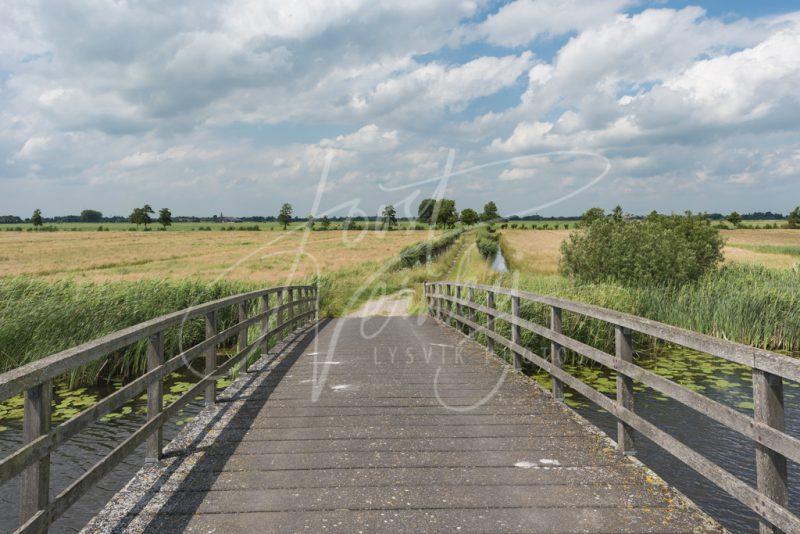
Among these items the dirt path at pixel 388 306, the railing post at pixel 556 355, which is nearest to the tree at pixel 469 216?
the dirt path at pixel 388 306

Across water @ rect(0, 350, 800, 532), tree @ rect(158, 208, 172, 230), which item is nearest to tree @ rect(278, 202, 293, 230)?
tree @ rect(158, 208, 172, 230)

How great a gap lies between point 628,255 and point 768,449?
1934 centimetres

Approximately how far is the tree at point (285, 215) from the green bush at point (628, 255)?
5555 inches

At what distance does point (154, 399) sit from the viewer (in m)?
4.54

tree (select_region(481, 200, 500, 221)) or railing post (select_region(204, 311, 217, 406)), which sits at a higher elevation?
tree (select_region(481, 200, 500, 221))

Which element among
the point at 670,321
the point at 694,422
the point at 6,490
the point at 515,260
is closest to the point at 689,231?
the point at 670,321

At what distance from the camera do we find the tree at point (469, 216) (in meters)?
146

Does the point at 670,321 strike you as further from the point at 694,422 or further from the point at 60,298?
the point at 60,298

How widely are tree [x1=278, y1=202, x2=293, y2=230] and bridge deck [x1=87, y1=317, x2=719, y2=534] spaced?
15586 cm

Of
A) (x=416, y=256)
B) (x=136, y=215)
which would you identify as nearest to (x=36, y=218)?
(x=136, y=215)

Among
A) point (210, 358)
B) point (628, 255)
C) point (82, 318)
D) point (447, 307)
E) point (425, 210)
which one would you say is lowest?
point (447, 307)

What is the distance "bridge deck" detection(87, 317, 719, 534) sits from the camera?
3.50 m

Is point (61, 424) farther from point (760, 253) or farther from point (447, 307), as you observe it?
point (760, 253)

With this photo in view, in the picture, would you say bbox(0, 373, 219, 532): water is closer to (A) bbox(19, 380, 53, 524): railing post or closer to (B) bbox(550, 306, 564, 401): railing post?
(A) bbox(19, 380, 53, 524): railing post
